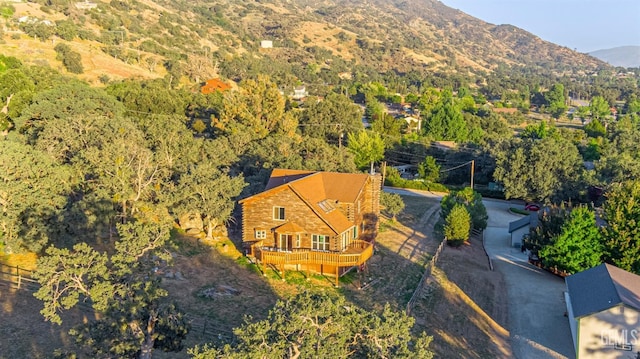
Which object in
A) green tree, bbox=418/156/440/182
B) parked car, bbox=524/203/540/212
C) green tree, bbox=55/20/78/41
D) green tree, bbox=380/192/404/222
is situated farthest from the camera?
green tree, bbox=55/20/78/41

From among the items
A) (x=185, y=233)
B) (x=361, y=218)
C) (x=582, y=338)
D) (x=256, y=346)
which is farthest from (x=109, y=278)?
(x=582, y=338)

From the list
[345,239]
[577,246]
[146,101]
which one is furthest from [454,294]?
[146,101]

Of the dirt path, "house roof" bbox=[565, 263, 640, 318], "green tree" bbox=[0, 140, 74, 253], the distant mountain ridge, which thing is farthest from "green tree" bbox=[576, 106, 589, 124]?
"green tree" bbox=[0, 140, 74, 253]

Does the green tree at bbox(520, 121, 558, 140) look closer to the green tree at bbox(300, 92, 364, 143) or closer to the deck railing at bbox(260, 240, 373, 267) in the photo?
the green tree at bbox(300, 92, 364, 143)

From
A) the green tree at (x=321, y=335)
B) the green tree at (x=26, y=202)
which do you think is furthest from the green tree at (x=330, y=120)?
the green tree at (x=321, y=335)

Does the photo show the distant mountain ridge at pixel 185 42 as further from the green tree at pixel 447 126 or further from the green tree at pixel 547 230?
the green tree at pixel 547 230
